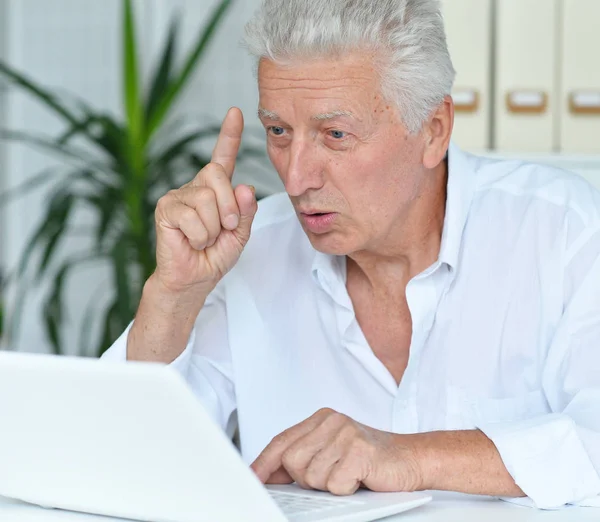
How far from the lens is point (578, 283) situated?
4.55ft

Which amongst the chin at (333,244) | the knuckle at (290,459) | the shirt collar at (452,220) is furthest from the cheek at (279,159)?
the knuckle at (290,459)

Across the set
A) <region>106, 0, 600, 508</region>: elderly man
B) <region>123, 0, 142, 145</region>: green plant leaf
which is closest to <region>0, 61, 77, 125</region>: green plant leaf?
<region>123, 0, 142, 145</region>: green plant leaf

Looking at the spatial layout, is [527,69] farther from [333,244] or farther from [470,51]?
[333,244]

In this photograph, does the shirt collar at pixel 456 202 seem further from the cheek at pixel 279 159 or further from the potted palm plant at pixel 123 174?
the potted palm plant at pixel 123 174

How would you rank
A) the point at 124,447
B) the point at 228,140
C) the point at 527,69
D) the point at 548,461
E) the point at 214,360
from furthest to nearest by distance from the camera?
1. the point at 527,69
2. the point at 214,360
3. the point at 228,140
4. the point at 548,461
5. the point at 124,447

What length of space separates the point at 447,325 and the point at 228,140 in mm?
420

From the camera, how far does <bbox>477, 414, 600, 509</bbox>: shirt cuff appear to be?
111cm

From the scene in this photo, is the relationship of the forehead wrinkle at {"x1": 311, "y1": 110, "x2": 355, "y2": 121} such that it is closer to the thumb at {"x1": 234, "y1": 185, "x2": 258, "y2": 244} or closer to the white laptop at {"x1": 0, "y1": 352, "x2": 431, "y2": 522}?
the thumb at {"x1": 234, "y1": 185, "x2": 258, "y2": 244}

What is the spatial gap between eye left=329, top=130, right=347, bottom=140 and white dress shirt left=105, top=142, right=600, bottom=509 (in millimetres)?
232

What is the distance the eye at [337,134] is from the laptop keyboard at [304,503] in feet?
1.72

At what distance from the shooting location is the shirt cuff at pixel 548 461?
1.11 m

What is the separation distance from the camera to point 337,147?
4.60 feet

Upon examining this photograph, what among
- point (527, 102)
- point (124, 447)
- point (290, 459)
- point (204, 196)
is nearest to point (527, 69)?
point (527, 102)

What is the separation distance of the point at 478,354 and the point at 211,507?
0.69m
